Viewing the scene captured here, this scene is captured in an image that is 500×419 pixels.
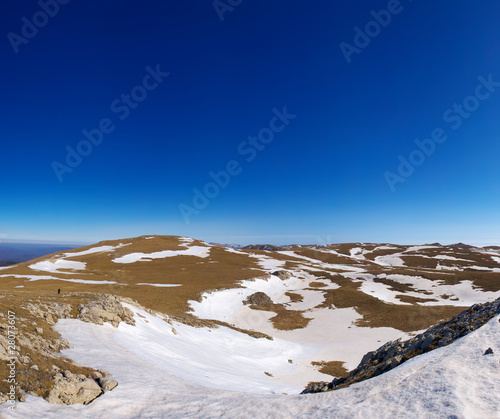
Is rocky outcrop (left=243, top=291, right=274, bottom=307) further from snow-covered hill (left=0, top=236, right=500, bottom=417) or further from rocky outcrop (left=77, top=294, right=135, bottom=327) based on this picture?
rocky outcrop (left=77, top=294, right=135, bottom=327)

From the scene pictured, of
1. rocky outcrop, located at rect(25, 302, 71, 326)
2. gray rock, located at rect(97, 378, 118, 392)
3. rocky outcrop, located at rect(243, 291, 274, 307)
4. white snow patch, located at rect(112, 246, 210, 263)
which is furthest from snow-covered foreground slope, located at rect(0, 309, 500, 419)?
white snow patch, located at rect(112, 246, 210, 263)

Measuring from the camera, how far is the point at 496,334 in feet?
31.4

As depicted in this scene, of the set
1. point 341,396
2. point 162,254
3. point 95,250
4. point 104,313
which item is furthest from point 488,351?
point 95,250

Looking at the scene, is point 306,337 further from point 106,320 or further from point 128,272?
point 128,272

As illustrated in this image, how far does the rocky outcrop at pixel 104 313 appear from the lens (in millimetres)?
19328

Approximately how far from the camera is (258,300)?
2098 inches

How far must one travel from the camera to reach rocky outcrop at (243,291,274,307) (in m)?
52.5

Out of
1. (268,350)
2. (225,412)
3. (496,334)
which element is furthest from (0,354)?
(268,350)

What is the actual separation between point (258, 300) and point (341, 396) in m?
46.5

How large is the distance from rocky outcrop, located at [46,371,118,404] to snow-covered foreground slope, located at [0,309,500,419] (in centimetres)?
33

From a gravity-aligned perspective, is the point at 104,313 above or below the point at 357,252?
below

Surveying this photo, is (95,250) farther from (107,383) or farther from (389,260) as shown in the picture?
(389,260)

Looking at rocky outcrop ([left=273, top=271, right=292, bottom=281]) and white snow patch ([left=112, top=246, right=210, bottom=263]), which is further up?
white snow patch ([left=112, top=246, right=210, bottom=263])

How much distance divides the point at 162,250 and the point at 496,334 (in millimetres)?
112718
